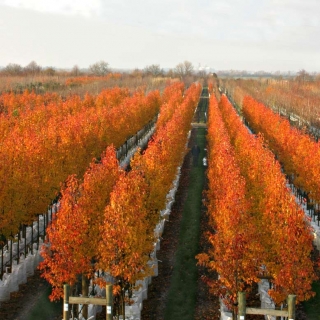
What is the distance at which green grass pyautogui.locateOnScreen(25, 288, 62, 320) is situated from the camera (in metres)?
24.9

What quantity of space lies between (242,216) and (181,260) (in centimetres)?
1048

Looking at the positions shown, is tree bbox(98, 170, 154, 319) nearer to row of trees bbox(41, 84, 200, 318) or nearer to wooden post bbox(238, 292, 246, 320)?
row of trees bbox(41, 84, 200, 318)

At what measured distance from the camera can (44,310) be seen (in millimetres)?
25656

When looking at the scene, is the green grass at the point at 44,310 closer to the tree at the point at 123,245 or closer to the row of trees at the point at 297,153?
the tree at the point at 123,245

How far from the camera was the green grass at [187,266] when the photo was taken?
26328 millimetres

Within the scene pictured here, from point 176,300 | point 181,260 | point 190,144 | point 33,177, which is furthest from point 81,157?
point 190,144

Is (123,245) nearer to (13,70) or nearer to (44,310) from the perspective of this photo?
(44,310)

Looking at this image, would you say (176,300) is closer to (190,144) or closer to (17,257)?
(17,257)

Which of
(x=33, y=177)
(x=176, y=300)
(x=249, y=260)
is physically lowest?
(x=176, y=300)

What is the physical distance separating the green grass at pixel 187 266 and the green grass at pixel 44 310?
6.15 m

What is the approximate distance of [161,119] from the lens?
71312 millimetres

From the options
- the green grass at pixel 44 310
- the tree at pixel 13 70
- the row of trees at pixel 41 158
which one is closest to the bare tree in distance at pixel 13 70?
the tree at pixel 13 70

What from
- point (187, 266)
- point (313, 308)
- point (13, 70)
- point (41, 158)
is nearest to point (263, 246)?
point (313, 308)

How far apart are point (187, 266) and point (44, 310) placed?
34.7ft
